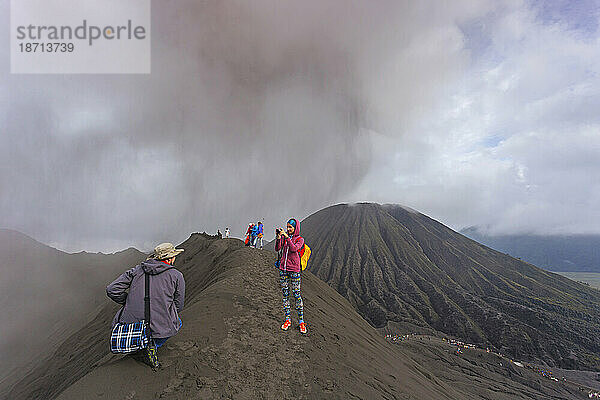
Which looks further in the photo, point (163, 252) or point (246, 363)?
point (246, 363)

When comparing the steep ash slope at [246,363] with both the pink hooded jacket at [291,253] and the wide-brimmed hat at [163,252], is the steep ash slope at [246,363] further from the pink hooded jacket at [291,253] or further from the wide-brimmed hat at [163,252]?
the wide-brimmed hat at [163,252]

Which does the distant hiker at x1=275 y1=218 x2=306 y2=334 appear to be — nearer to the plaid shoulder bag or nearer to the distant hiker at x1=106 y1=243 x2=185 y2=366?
the distant hiker at x1=106 y1=243 x2=185 y2=366

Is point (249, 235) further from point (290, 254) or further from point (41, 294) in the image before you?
point (41, 294)

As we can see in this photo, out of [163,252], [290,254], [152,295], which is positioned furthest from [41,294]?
[152,295]

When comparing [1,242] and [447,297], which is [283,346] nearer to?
[447,297]

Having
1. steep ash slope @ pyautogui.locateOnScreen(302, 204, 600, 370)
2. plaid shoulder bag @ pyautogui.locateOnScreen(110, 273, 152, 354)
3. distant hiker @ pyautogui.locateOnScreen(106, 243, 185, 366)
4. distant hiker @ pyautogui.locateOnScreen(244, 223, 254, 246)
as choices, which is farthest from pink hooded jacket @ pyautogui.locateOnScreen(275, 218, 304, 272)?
steep ash slope @ pyautogui.locateOnScreen(302, 204, 600, 370)

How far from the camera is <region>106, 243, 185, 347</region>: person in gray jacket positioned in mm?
4395

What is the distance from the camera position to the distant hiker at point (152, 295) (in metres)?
4.39

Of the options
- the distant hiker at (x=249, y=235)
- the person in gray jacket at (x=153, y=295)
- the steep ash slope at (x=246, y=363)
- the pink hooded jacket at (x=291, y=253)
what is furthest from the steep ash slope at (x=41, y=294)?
the pink hooded jacket at (x=291, y=253)

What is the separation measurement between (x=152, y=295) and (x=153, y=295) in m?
0.02

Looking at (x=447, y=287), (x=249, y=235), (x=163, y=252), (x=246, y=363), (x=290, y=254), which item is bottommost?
(x=447, y=287)

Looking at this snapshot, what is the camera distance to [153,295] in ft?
14.5

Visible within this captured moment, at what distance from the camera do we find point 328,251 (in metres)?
97.9

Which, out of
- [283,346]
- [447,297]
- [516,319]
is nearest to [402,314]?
[447,297]
